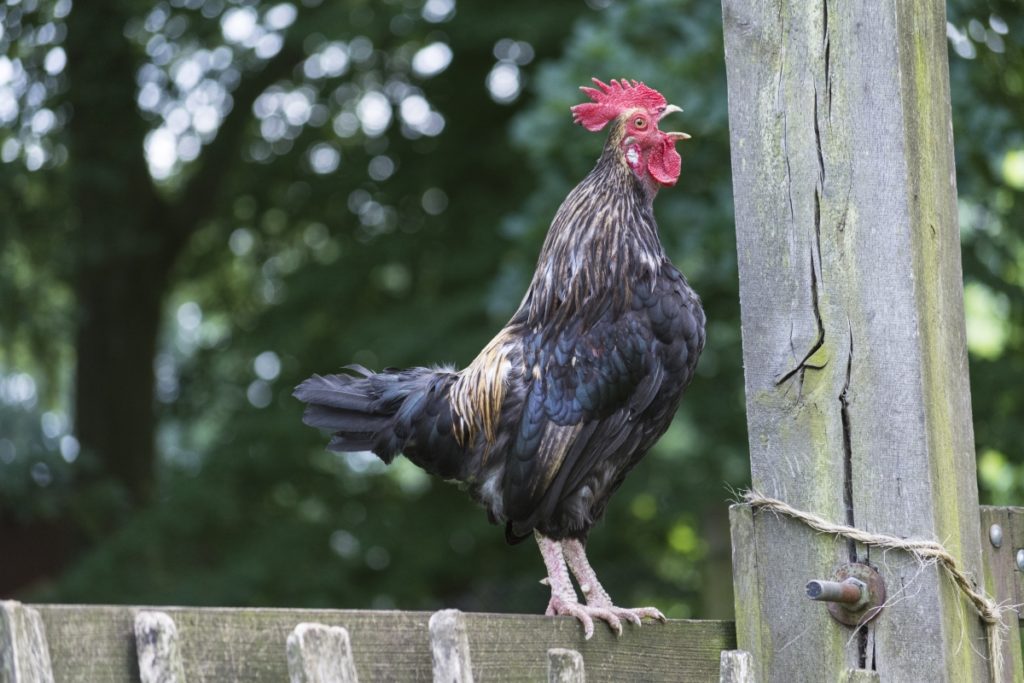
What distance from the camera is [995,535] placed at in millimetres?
2537

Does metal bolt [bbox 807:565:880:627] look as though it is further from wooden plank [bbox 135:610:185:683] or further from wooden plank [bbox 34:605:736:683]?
wooden plank [bbox 135:610:185:683]

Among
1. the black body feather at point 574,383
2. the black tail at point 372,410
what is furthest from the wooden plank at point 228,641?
the black tail at point 372,410

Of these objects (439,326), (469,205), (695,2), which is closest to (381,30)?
(469,205)

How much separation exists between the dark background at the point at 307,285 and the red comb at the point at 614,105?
8.88 ft

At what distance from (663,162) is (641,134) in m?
0.09

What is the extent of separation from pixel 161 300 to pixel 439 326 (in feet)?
11.6

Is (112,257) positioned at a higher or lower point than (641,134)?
higher

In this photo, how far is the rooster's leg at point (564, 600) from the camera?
2.54 m

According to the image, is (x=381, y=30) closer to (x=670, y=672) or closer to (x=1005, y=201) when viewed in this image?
(x=1005, y=201)

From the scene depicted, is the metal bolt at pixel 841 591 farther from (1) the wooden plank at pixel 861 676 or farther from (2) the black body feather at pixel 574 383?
(2) the black body feather at pixel 574 383

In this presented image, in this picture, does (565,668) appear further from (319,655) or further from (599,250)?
(599,250)

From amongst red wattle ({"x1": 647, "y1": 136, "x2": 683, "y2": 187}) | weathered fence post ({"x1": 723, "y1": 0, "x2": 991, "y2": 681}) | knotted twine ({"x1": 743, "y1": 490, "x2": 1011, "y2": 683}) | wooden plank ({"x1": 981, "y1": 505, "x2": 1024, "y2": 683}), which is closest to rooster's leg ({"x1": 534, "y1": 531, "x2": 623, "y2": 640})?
weathered fence post ({"x1": 723, "y1": 0, "x2": 991, "y2": 681})

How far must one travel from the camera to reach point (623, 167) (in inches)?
127

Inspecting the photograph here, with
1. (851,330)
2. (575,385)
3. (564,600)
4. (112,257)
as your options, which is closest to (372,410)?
(575,385)
